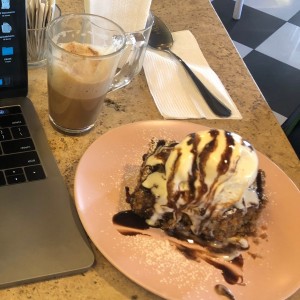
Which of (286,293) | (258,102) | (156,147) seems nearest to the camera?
(286,293)

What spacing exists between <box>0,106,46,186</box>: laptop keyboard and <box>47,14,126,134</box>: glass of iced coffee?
68 millimetres

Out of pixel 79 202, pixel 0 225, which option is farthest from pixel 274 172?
pixel 0 225

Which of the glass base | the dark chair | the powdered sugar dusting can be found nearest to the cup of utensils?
the glass base

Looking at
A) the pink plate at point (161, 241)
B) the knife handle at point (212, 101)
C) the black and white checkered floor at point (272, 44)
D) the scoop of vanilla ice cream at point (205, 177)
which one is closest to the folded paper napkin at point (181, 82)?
the knife handle at point (212, 101)

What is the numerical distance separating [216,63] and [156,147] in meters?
0.37

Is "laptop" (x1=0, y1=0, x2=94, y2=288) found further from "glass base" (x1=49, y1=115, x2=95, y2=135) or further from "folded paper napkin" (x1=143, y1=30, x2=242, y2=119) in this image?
"folded paper napkin" (x1=143, y1=30, x2=242, y2=119)

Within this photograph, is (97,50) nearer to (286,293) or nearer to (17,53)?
(17,53)

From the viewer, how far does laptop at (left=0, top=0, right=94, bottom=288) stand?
0.57 m

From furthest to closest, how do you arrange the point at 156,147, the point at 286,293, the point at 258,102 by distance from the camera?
the point at 258,102 < the point at 156,147 < the point at 286,293

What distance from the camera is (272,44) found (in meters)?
2.28

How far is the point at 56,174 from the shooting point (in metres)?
0.68

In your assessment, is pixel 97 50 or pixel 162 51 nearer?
pixel 97 50

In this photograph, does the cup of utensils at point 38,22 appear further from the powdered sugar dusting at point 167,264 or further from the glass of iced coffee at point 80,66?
the powdered sugar dusting at point 167,264

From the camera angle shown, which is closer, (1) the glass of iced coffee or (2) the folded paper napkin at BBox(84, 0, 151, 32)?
(1) the glass of iced coffee
